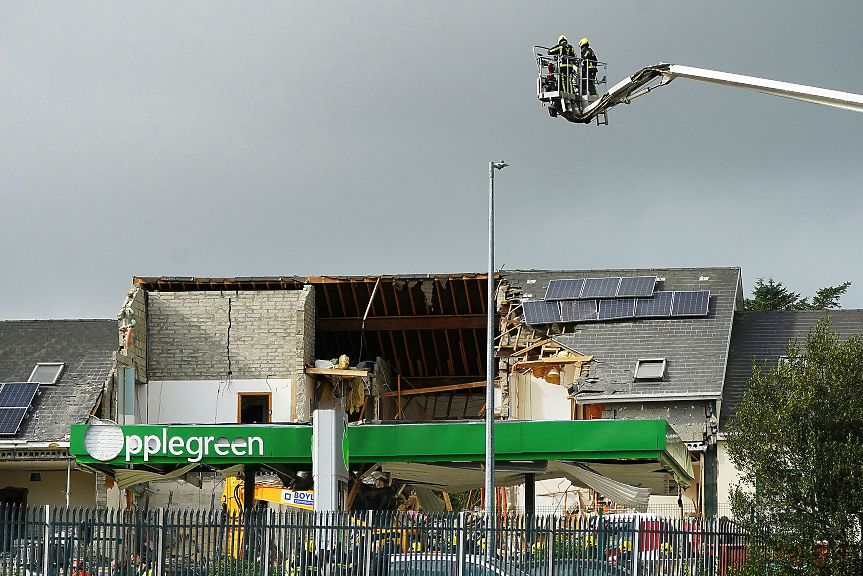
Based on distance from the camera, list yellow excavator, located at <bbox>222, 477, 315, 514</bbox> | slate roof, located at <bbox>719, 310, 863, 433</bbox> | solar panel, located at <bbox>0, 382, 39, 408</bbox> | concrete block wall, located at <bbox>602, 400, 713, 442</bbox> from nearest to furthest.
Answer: yellow excavator, located at <bbox>222, 477, 315, 514</bbox> < concrete block wall, located at <bbox>602, 400, 713, 442</bbox> < solar panel, located at <bbox>0, 382, 39, 408</bbox> < slate roof, located at <bbox>719, 310, 863, 433</bbox>

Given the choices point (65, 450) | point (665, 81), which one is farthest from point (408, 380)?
point (665, 81)

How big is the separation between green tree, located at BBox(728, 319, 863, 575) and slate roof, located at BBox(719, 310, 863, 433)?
16.3 meters

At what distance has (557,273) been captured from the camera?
42594 millimetres

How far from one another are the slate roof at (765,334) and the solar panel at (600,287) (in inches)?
172

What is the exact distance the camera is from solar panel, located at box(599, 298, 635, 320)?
3969 cm

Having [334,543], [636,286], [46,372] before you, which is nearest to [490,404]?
[334,543]

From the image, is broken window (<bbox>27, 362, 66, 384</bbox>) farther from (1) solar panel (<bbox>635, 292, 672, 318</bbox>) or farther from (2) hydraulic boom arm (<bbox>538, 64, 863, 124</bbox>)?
(2) hydraulic boom arm (<bbox>538, 64, 863, 124</bbox>)

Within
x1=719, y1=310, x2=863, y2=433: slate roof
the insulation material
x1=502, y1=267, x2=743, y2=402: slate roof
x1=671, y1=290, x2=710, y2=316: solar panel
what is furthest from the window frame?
the insulation material

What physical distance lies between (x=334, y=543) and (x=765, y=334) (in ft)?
76.1

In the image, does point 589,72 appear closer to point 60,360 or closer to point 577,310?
point 577,310

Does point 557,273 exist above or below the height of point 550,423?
above

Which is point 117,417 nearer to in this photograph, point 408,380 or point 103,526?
point 408,380

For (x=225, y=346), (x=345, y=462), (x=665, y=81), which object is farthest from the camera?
(x=225, y=346)

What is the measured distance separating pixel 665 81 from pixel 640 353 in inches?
857
